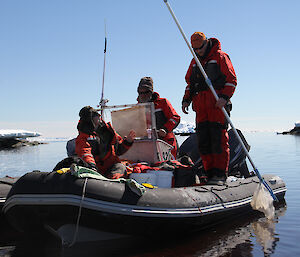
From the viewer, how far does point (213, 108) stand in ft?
16.0

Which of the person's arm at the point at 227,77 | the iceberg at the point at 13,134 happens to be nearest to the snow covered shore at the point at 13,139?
the iceberg at the point at 13,134

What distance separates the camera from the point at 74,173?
3.50 metres

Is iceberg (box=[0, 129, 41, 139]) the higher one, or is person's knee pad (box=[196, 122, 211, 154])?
person's knee pad (box=[196, 122, 211, 154])

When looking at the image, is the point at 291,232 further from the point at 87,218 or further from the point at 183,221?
the point at 87,218

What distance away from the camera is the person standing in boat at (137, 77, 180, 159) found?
20.3 ft

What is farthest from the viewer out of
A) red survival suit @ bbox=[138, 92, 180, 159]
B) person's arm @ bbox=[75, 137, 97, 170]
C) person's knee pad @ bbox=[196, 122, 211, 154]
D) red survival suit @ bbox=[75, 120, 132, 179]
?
red survival suit @ bbox=[138, 92, 180, 159]

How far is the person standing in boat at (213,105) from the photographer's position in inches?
191

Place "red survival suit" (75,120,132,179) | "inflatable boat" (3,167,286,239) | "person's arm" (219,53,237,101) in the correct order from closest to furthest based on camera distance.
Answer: "inflatable boat" (3,167,286,239)
"red survival suit" (75,120,132,179)
"person's arm" (219,53,237,101)

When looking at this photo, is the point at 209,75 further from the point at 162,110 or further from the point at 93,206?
the point at 93,206

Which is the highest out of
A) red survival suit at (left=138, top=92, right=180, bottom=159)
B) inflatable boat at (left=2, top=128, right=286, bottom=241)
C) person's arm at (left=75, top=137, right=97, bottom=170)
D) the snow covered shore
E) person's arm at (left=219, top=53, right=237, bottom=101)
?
person's arm at (left=219, top=53, right=237, bottom=101)

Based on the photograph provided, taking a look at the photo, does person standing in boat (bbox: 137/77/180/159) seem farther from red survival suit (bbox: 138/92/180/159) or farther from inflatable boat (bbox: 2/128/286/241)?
inflatable boat (bbox: 2/128/286/241)

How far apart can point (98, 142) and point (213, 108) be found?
1.62 metres

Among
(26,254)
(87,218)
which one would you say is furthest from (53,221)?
(26,254)

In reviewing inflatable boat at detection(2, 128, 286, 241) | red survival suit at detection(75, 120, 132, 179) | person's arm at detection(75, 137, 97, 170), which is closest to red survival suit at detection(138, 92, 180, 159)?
red survival suit at detection(75, 120, 132, 179)
